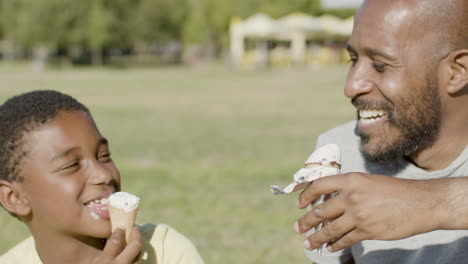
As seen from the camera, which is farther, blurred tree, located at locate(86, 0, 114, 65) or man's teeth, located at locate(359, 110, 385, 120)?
blurred tree, located at locate(86, 0, 114, 65)

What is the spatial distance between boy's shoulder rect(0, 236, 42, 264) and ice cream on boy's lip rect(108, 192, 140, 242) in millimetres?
536

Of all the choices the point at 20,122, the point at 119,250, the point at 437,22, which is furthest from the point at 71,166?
the point at 437,22

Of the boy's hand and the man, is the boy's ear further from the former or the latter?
the man

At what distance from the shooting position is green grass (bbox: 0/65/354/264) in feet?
23.6

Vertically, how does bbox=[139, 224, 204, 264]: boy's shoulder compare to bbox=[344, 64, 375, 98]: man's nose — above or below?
below

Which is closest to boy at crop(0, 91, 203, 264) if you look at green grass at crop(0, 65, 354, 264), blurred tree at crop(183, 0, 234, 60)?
green grass at crop(0, 65, 354, 264)

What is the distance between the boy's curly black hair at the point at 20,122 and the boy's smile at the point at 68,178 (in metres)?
0.03

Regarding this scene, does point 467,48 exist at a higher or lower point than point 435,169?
higher

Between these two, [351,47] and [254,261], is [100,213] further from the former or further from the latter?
[254,261]

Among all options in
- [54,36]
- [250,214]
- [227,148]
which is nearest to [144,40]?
[54,36]

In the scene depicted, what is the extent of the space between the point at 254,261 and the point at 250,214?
6.00ft

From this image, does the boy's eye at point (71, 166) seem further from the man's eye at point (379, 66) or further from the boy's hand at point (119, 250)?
the man's eye at point (379, 66)

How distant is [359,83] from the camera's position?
284 cm

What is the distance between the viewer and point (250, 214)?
8078mm
